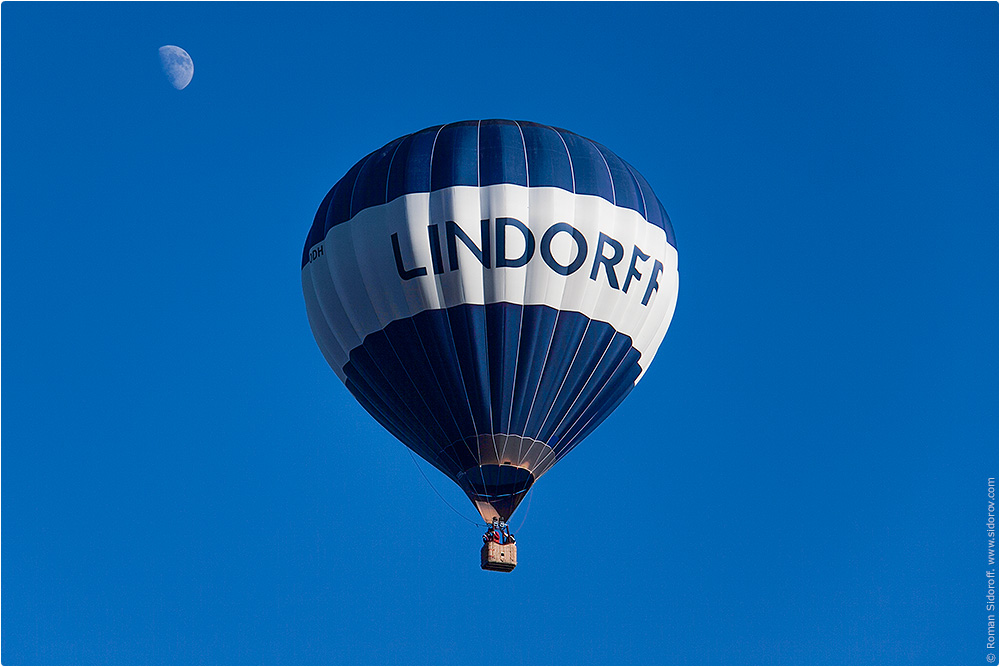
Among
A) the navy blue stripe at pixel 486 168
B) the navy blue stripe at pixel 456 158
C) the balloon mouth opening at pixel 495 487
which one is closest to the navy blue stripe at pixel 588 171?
the navy blue stripe at pixel 486 168

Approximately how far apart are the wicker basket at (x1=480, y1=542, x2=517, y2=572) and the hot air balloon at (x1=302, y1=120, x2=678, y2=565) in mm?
552

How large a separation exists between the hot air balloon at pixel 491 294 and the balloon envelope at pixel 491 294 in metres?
0.02

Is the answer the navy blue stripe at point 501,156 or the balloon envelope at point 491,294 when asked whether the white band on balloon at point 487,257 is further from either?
the navy blue stripe at point 501,156

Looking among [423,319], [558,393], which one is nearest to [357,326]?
[423,319]

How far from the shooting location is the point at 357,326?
27.2 m

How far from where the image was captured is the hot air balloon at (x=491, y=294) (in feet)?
86.2

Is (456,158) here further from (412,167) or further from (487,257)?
(487,257)

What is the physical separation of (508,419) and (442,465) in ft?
4.26

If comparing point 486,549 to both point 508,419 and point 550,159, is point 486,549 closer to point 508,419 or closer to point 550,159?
point 508,419

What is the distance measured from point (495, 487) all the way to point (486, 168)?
4.61m

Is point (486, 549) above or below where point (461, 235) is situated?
below

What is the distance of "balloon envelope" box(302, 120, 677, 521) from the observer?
26.3 metres

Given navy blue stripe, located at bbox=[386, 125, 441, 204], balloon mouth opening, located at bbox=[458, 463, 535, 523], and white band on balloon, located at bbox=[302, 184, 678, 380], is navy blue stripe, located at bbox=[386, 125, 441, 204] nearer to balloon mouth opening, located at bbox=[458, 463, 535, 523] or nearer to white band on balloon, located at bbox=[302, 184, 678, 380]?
white band on balloon, located at bbox=[302, 184, 678, 380]

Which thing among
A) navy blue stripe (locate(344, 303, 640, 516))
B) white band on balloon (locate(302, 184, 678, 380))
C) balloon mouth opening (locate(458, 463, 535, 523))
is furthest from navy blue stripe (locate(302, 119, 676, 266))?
balloon mouth opening (locate(458, 463, 535, 523))
